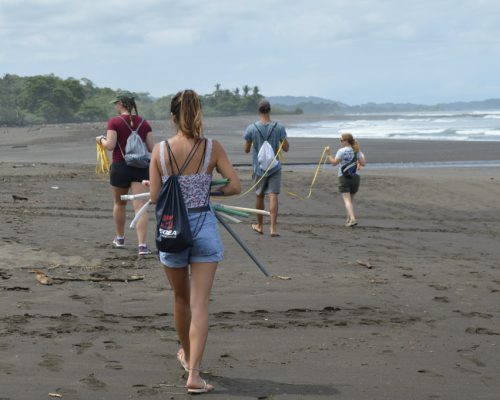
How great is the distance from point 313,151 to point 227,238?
19.9 m

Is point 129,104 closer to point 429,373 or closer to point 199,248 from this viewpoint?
point 199,248

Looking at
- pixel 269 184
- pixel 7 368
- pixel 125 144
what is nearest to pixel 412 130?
pixel 269 184

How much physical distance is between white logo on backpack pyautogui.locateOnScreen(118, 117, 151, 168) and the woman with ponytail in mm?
4137

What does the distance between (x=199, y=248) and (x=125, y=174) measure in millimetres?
4583

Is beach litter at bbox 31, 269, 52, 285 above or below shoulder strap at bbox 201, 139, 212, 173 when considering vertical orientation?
below

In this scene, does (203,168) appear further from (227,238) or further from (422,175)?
(422,175)

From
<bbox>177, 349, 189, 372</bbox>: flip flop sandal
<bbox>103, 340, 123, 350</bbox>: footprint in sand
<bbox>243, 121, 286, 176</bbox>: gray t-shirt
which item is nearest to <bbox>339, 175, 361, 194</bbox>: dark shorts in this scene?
<bbox>243, 121, 286, 176</bbox>: gray t-shirt

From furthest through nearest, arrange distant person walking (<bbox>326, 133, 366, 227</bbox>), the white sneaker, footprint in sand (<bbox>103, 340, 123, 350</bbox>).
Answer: distant person walking (<bbox>326, 133, 366, 227</bbox>) < the white sneaker < footprint in sand (<bbox>103, 340, 123, 350</bbox>)

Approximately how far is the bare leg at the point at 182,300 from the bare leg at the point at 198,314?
73mm

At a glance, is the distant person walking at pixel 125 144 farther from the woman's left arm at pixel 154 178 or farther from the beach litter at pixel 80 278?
the woman's left arm at pixel 154 178

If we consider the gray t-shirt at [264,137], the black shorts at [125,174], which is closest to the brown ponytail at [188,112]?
the black shorts at [125,174]

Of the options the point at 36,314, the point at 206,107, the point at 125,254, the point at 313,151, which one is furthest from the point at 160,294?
the point at 206,107

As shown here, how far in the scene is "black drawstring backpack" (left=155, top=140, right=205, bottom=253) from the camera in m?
4.81

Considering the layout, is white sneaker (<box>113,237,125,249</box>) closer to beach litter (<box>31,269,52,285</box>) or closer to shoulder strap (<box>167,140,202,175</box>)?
beach litter (<box>31,269,52,285</box>)
